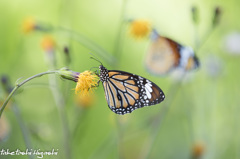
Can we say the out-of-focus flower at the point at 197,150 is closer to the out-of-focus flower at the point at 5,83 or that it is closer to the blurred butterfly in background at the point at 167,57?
the blurred butterfly in background at the point at 167,57

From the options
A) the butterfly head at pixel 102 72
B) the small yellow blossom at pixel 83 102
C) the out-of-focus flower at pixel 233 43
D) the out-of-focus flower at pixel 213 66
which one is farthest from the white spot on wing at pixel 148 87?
the out-of-focus flower at pixel 233 43

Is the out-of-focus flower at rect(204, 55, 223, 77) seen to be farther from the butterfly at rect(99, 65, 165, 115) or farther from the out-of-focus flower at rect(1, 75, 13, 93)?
the out-of-focus flower at rect(1, 75, 13, 93)

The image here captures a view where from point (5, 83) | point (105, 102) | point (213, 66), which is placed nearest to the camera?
point (5, 83)

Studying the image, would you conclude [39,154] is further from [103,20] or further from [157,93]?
[103,20]

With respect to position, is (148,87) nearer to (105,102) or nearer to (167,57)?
(167,57)

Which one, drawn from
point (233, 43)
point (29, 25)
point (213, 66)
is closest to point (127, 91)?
point (29, 25)

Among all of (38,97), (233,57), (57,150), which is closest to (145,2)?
(233,57)
